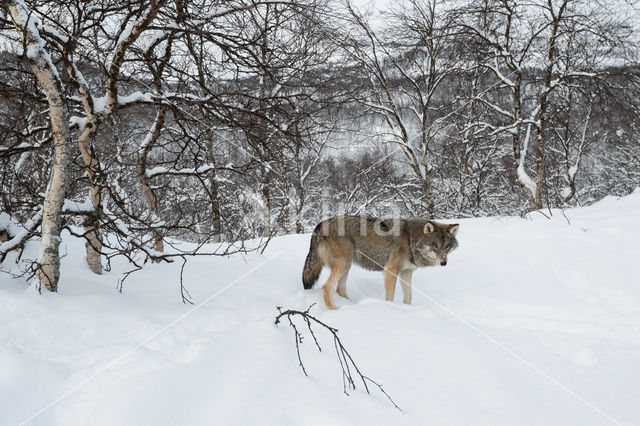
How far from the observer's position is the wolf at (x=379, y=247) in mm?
5344

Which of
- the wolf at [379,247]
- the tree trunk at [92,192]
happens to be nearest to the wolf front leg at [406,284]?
the wolf at [379,247]

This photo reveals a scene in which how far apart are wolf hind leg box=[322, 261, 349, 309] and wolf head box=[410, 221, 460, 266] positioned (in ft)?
3.89

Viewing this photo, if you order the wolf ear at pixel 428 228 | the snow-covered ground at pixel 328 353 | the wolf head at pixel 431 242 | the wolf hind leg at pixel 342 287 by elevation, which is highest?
the wolf ear at pixel 428 228

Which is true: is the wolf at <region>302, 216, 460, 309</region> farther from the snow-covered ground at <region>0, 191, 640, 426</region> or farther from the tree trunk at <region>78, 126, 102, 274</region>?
the tree trunk at <region>78, 126, 102, 274</region>

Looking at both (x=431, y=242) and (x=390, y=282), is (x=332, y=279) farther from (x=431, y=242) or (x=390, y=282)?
(x=431, y=242)

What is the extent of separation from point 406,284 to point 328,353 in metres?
2.95

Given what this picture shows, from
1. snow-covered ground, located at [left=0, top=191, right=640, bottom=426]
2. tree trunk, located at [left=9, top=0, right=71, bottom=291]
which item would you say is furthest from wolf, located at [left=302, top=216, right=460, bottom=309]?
tree trunk, located at [left=9, top=0, right=71, bottom=291]

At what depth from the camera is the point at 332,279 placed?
5121 mm

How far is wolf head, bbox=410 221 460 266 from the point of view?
17.5 ft

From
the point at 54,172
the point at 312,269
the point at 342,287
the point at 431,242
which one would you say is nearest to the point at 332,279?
the point at 312,269

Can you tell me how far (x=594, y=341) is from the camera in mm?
3377

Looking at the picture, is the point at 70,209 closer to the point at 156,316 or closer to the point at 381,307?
the point at 156,316

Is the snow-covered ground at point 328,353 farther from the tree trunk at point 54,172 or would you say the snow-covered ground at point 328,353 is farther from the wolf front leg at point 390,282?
the wolf front leg at point 390,282

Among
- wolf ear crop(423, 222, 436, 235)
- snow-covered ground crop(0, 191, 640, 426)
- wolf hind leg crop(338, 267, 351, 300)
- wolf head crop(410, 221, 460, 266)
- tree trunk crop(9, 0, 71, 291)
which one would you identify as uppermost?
tree trunk crop(9, 0, 71, 291)
